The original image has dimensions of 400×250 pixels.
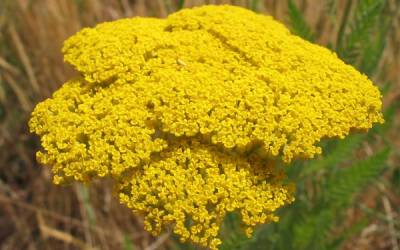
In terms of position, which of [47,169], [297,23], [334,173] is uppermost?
[297,23]

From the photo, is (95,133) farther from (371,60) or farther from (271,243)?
(371,60)

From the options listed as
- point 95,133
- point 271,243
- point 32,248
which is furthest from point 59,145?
point 32,248

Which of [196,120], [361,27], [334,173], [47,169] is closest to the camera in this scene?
[196,120]

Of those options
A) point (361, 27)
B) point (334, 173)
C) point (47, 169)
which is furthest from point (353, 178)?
point (47, 169)

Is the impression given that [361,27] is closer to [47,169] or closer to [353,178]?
[353,178]

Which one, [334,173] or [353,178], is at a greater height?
[353,178]

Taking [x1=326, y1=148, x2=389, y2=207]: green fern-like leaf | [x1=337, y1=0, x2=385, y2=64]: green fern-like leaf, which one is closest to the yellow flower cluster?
[x1=337, y1=0, x2=385, y2=64]: green fern-like leaf
